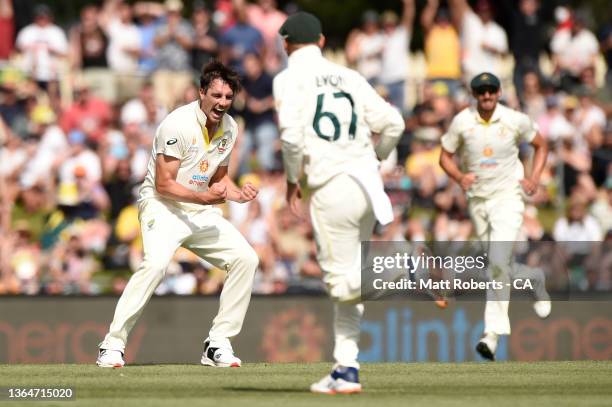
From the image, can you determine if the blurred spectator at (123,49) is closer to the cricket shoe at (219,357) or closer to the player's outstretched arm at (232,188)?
the player's outstretched arm at (232,188)

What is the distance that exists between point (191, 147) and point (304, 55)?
6.78ft

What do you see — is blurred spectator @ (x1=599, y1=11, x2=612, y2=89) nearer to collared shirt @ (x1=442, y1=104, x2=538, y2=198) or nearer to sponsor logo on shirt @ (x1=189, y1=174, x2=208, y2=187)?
collared shirt @ (x1=442, y1=104, x2=538, y2=198)

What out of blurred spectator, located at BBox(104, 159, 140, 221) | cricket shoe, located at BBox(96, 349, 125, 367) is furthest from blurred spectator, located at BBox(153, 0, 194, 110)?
cricket shoe, located at BBox(96, 349, 125, 367)

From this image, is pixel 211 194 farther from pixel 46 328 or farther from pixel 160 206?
pixel 46 328

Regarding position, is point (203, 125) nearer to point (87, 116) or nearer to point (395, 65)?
point (87, 116)

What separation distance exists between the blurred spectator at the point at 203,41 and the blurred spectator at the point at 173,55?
103mm

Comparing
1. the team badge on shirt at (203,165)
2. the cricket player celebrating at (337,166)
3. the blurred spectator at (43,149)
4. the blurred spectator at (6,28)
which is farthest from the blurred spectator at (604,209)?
the blurred spectator at (6,28)

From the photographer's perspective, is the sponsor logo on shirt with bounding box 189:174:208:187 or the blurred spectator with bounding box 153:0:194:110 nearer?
the sponsor logo on shirt with bounding box 189:174:208:187

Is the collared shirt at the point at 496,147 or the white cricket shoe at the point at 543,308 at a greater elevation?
the collared shirt at the point at 496,147

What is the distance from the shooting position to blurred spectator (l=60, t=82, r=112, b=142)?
65.5 feet

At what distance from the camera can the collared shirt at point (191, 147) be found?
36.8 ft

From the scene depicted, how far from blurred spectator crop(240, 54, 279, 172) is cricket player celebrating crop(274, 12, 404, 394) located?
9.77 meters

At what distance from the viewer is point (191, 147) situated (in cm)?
1129

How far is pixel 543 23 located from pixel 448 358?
1027 centimetres
